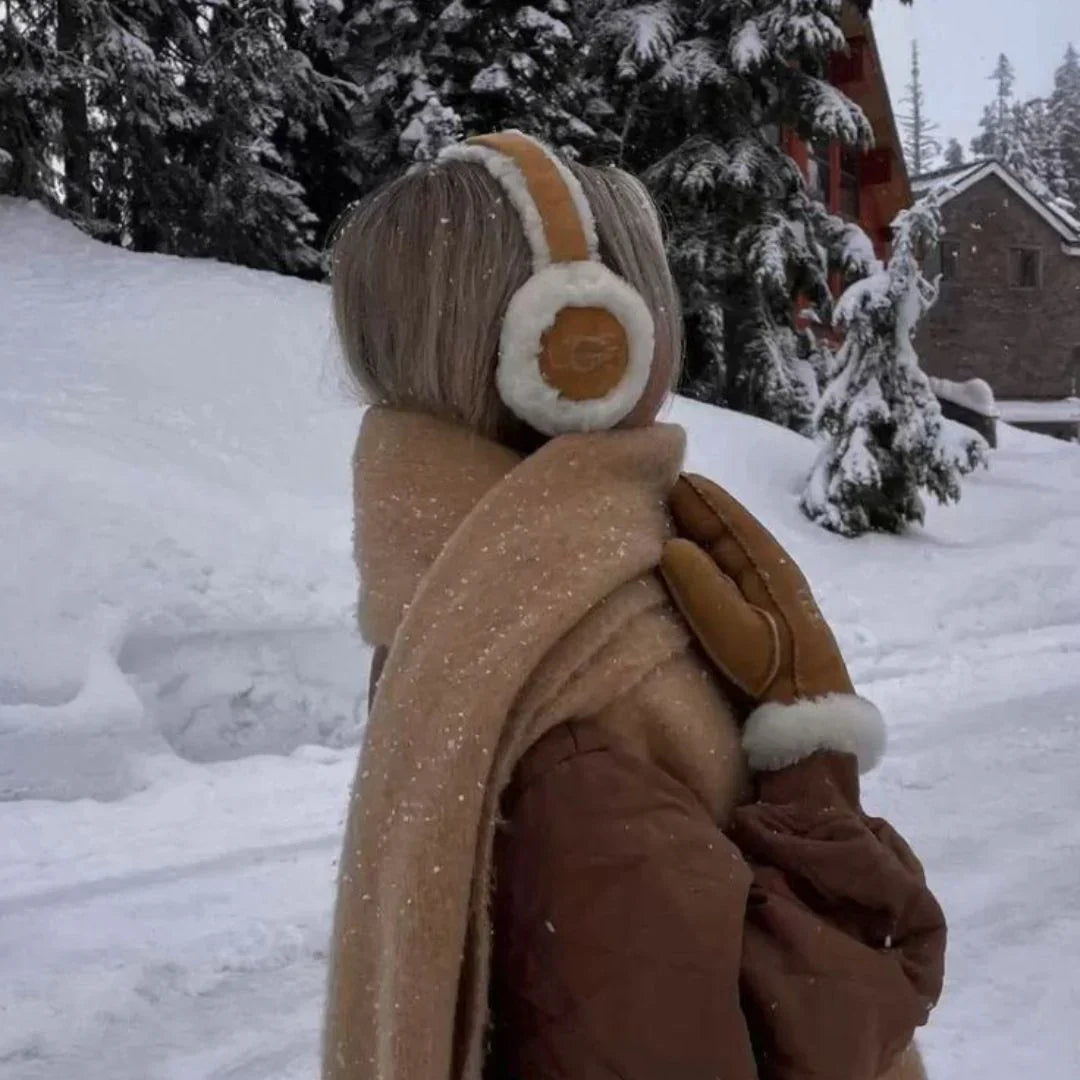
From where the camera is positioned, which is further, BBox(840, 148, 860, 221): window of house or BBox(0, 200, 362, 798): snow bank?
BBox(840, 148, 860, 221): window of house

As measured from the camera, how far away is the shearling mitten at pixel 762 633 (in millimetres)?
1442

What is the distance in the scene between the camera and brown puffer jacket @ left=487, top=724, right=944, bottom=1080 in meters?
1.18

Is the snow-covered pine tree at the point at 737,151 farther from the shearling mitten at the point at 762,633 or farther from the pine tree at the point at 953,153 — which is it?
the pine tree at the point at 953,153

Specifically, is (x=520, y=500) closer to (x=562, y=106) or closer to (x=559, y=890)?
(x=559, y=890)

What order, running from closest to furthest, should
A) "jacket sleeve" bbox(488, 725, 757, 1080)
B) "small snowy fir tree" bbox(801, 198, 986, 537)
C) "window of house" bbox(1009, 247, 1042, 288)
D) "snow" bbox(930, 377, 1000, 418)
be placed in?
"jacket sleeve" bbox(488, 725, 757, 1080), "small snowy fir tree" bbox(801, 198, 986, 537), "snow" bbox(930, 377, 1000, 418), "window of house" bbox(1009, 247, 1042, 288)

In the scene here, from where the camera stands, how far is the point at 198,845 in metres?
5.16

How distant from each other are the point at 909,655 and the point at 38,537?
219 inches

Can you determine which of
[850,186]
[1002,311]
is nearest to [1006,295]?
[1002,311]

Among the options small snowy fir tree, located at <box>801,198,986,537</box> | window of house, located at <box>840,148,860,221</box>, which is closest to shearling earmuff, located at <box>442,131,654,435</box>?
small snowy fir tree, located at <box>801,198,986,537</box>

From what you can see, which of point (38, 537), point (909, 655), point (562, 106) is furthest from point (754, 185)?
point (38, 537)

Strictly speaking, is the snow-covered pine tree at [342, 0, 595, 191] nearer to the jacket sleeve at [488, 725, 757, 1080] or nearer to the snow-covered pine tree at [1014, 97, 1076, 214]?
the jacket sleeve at [488, 725, 757, 1080]

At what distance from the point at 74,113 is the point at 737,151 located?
7.66 m

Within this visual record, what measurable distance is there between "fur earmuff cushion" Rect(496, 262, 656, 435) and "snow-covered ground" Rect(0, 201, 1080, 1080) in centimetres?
162

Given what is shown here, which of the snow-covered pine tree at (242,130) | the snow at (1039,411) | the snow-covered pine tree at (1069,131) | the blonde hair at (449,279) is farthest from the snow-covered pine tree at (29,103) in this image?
the snow-covered pine tree at (1069,131)
